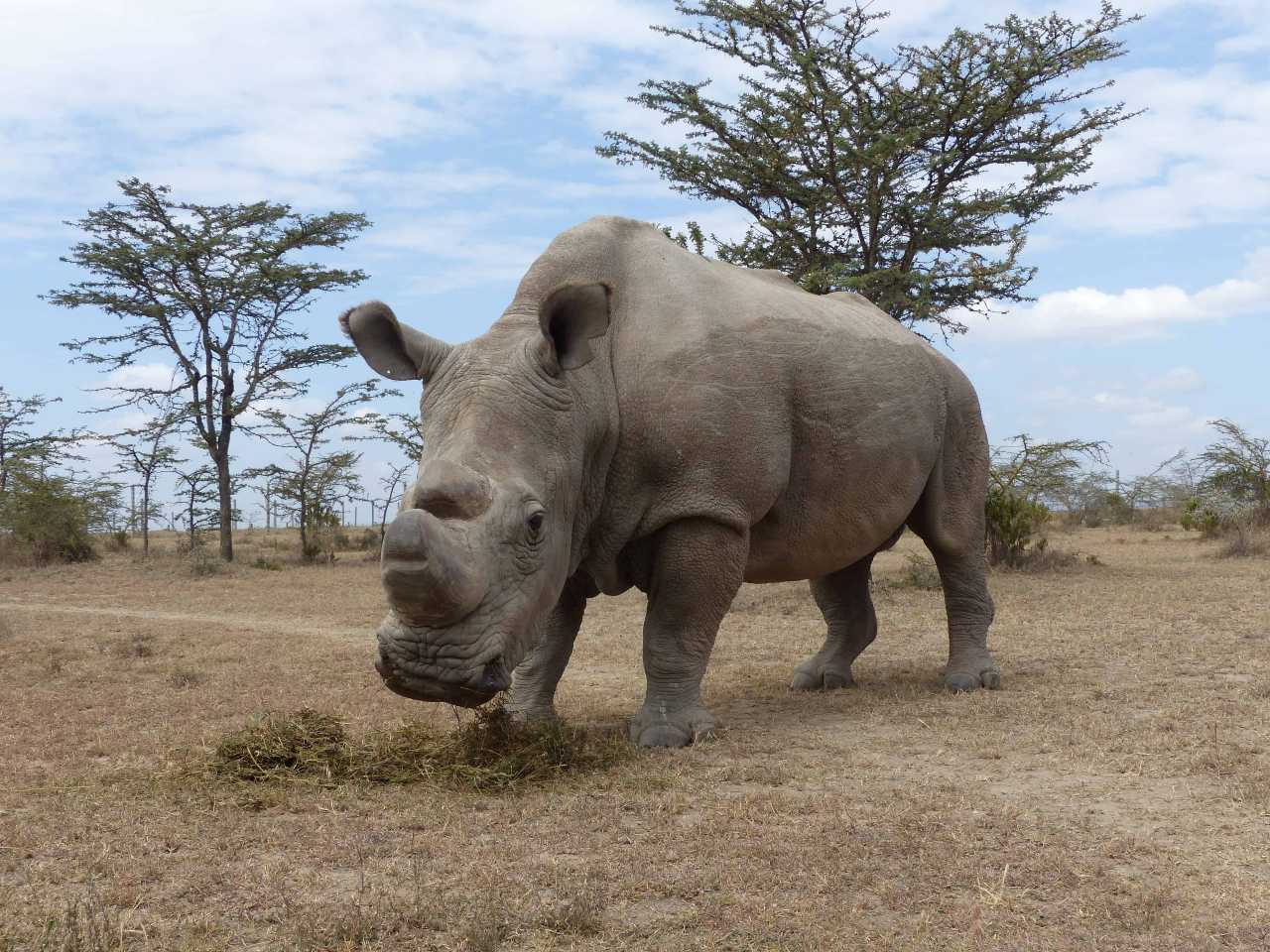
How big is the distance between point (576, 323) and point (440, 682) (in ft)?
5.66

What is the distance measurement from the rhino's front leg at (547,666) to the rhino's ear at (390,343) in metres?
1.39

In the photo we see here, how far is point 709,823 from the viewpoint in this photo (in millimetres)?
4297

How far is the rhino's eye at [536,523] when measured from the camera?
4.79 meters

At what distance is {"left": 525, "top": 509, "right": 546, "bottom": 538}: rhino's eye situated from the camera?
4.79 meters

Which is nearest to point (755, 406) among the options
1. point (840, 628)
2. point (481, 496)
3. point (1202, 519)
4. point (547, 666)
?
point (547, 666)

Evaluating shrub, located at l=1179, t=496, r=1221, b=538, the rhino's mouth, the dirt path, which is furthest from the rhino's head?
shrub, located at l=1179, t=496, r=1221, b=538

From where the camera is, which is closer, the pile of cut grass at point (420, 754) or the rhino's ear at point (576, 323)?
the pile of cut grass at point (420, 754)

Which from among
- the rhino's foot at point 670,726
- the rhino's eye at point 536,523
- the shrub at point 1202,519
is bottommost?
the rhino's foot at point 670,726

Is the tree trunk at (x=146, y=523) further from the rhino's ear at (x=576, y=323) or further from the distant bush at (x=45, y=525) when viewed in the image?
the rhino's ear at (x=576, y=323)

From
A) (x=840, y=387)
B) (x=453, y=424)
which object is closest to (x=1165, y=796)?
(x=840, y=387)

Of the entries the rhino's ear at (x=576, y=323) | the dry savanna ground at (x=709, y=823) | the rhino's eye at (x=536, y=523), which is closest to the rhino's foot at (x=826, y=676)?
→ the dry savanna ground at (x=709, y=823)

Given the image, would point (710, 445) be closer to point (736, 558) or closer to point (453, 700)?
point (736, 558)

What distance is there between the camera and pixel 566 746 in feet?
17.3

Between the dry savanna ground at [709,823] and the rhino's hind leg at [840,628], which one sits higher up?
the rhino's hind leg at [840,628]
